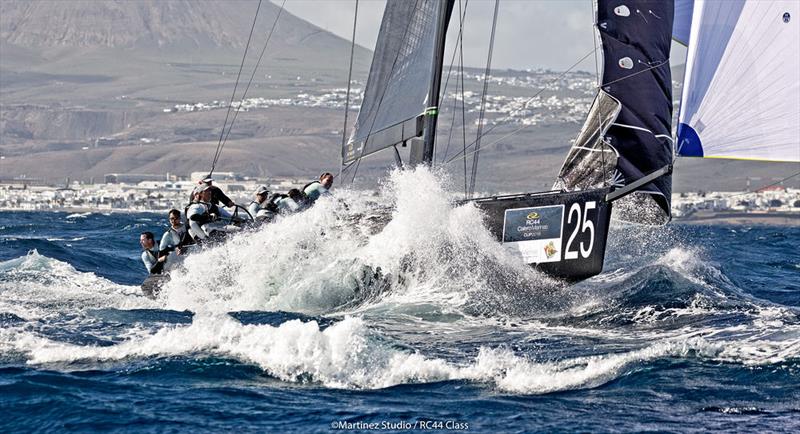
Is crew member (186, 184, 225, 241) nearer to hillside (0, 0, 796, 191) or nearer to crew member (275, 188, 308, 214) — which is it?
crew member (275, 188, 308, 214)

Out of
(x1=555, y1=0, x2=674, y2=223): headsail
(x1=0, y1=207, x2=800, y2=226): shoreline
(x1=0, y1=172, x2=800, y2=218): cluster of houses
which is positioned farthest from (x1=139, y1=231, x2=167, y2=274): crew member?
(x1=0, y1=172, x2=800, y2=218): cluster of houses

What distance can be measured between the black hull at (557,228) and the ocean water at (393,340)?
0.16 meters

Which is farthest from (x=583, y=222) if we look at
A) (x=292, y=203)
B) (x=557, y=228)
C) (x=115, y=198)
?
(x=115, y=198)

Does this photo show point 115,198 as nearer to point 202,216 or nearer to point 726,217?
point 726,217

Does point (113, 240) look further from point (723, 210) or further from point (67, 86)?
point (67, 86)

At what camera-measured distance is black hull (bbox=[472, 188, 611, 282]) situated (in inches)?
456

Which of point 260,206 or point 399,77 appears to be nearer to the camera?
point 399,77

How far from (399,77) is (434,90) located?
0.44m

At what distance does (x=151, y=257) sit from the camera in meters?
13.8

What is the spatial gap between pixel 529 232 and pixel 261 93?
160665 millimetres

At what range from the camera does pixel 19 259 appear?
17078 mm

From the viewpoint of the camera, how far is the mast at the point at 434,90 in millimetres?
12641

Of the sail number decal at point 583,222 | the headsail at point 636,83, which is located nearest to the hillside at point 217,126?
the headsail at point 636,83

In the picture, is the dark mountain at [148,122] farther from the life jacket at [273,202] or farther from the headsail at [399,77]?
the headsail at [399,77]
